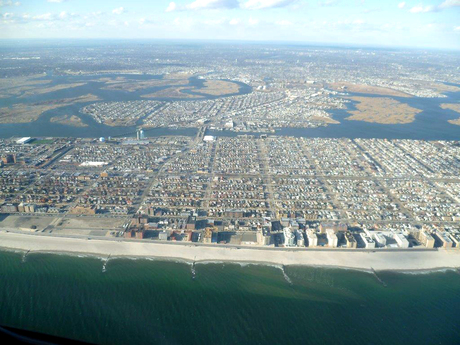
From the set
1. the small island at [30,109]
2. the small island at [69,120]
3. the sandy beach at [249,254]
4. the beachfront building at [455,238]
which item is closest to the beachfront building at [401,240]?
the sandy beach at [249,254]

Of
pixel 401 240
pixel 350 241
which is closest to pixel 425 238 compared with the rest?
pixel 401 240

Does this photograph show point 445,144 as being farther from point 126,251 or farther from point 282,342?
point 126,251

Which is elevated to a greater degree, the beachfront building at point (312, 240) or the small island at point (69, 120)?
the small island at point (69, 120)

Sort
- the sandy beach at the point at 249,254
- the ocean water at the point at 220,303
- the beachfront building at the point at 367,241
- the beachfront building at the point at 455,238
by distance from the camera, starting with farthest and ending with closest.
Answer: the beachfront building at the point at 455,238, the beachfront building at the point at 367,241, the sandy beach at the point at 249,254, the ocean water at the point at 220,303

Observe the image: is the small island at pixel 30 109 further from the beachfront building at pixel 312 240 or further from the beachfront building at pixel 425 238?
the beachfront building at pixel 425 238

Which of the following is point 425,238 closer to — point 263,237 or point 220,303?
point 263,237

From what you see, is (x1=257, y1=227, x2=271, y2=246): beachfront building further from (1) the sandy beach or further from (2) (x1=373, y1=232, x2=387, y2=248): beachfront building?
(2) (x1=373, y1=232, x2=387, y2=248): beachfront building
